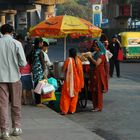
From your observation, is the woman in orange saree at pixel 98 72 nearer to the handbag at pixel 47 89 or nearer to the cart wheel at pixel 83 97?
the cart wheel at pixel 83 97

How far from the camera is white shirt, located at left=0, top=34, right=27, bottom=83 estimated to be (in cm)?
847

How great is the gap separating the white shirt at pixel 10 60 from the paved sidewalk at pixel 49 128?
1.00 m

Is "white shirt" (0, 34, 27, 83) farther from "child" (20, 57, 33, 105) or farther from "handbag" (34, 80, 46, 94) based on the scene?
"child" (20, 57, 33, 105)

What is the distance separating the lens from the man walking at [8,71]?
848 centimetres

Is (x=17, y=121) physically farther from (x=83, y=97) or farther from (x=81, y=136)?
(x=83, y=97)

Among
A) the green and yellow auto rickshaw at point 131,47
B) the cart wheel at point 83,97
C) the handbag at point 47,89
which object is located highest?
the handbag at point 47,89

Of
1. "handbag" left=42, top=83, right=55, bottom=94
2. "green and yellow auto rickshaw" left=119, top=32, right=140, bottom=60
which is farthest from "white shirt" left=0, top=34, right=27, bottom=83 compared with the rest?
"green and yellow auto rickshaw" left=119, top=32, right=140, bottom=60

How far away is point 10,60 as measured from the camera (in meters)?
8.48

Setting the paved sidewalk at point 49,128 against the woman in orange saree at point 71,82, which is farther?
the woman in orange saree at point 71,82

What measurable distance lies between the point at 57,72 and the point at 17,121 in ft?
17.7

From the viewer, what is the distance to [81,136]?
9438 mm

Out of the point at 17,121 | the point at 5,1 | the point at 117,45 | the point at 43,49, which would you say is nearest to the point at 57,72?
the point at 43,49

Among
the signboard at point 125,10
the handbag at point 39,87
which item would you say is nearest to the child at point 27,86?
the handbag at point 39,87

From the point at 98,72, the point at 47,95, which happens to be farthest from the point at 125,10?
the point at 47,95
